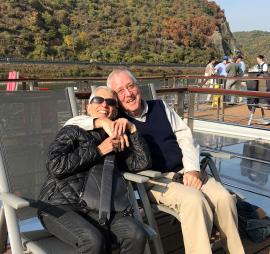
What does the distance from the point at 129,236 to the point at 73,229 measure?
0.89 ft

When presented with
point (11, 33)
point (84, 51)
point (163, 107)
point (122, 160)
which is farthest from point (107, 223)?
point (84, 51)

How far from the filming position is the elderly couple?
2.09 meters

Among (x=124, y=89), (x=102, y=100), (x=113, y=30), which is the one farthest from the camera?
(x=113, y=30)

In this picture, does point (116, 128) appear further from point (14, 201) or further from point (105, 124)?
point (14, 201)

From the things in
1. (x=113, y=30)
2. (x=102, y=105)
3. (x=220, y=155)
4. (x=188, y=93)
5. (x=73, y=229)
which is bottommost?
(x=73, y=229)

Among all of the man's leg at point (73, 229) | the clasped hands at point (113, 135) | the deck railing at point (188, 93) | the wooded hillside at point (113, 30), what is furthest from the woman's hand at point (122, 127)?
the wooded hillside at point (113, 30)

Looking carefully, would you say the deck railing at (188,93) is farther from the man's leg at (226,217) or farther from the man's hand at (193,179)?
the man's leg at (226,217)

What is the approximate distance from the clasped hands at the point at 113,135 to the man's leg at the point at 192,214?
1.30ft

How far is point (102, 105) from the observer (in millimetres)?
2512

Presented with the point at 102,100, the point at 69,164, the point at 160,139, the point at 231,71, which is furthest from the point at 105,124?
the point at 231,71

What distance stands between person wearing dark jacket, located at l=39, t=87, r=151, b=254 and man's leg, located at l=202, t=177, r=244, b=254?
1.42ft

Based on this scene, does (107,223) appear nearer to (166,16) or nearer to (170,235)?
(170,235)

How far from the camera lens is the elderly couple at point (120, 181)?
2.09 meters

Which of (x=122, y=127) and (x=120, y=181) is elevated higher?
(x=122, y=127)
